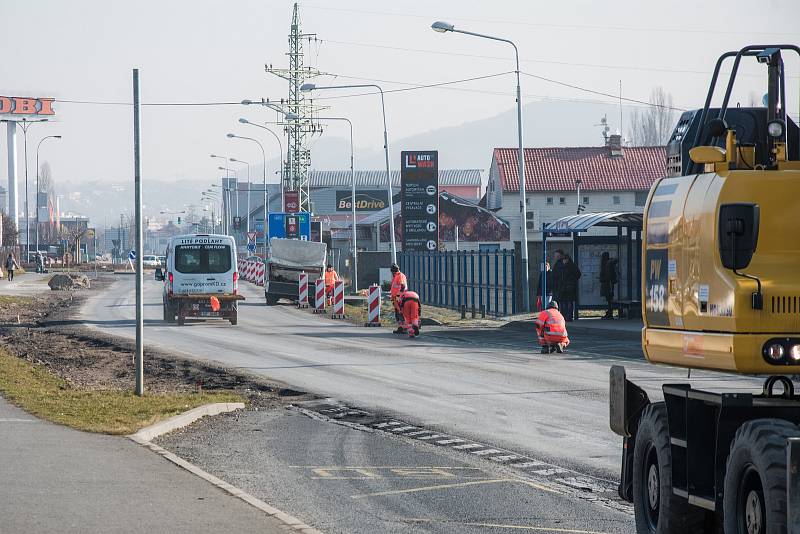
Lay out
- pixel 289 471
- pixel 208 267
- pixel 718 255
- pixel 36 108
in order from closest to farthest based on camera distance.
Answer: pixel 718 255 < pixel 289 471 < pixel 208 267 < pixel 36 108

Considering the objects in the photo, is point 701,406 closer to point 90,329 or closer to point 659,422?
point 659,422

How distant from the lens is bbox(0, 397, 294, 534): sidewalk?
340 inches

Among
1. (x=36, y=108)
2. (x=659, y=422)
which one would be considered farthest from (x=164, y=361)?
(x=36, y=108)

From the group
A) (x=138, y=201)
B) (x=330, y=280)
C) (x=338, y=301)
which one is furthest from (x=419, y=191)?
(x=138, y=201)

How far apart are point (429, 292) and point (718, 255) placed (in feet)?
144

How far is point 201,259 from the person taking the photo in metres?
38.5

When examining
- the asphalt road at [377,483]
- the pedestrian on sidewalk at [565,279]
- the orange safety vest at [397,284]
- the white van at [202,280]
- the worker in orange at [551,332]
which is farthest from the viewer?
the white van at [202,280]

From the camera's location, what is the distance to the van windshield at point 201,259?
126 ft

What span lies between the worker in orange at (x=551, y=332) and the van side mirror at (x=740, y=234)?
1945 centimetres

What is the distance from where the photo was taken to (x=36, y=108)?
519 feet

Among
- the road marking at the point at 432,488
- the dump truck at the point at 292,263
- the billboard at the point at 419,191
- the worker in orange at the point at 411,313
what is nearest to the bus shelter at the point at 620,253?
the worker in orange at the point at 411,313

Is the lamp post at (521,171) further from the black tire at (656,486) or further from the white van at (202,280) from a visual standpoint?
the black tire at (656,486)

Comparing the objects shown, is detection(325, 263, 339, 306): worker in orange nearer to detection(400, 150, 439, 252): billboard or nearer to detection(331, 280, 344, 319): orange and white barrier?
detection(331, 280, 344, 319): orange and white barrier

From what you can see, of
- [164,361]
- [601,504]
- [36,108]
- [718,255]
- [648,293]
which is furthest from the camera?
[36,108]
